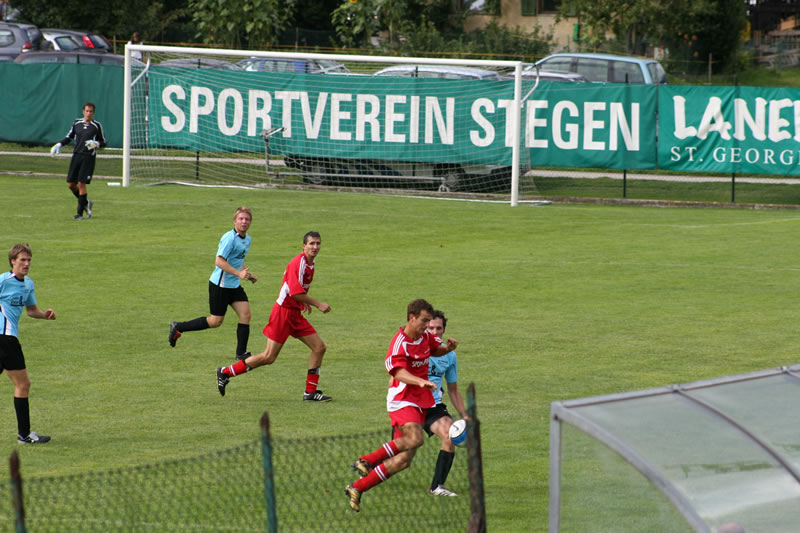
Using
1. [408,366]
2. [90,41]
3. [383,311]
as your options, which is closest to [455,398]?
[408,366]

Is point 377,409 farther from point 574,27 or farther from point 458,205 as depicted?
point 574,27

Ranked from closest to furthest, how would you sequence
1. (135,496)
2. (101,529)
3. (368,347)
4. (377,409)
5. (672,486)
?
(672,486) < (101,529) < (135,496) < (377,409) < (368,347)

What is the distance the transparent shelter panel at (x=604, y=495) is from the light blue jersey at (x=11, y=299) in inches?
220

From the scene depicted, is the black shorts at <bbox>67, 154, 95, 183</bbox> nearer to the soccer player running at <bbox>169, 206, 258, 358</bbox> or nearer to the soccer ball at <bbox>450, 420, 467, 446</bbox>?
the soccer player running at <bbox>169, 206, 258, 358</bbox>

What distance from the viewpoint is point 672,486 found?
19.0ft

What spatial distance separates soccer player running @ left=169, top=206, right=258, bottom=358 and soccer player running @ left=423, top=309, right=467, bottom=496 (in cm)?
385

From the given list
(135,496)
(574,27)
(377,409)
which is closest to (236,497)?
(135,496)

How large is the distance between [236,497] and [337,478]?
36.9 inches

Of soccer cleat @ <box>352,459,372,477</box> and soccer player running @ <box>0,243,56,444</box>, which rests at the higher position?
soccer player running @ <box>0,243,56,444</box>

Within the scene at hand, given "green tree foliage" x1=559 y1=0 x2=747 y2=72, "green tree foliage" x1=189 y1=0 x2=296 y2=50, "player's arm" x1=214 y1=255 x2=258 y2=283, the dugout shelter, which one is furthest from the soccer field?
"green tree foliage" x1=189 y1=0 x2=296 y2=50

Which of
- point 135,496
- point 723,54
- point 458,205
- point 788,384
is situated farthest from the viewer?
point 723,54

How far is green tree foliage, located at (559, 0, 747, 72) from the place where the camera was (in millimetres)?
42812

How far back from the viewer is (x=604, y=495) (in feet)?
21.7

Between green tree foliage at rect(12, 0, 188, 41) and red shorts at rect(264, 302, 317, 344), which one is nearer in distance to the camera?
red shorts at rect(264, 302, 317, 344)
